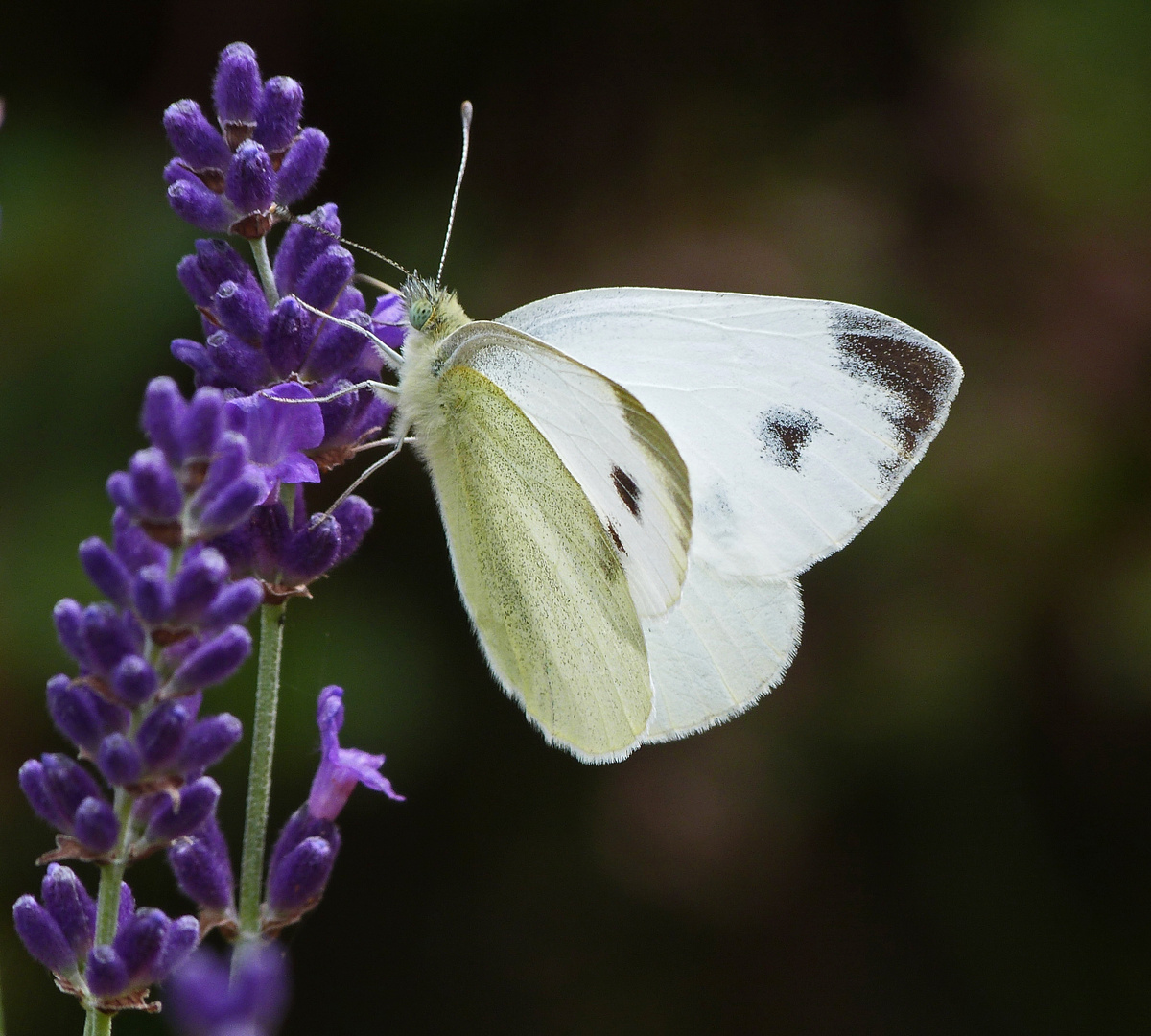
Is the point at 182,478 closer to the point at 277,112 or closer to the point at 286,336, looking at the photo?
the point at 286,336

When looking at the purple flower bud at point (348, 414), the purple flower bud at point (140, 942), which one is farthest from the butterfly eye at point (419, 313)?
A: the purple flower bud at point (140, 942)

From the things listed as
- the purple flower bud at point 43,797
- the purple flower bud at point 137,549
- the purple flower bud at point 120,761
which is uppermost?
the purple flower bud at point 137,549

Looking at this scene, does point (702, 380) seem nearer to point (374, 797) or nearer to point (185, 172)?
point (185, 172)

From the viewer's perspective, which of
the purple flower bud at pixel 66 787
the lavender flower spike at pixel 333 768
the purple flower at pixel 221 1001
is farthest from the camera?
the lavender flower spike at pixel 333 768

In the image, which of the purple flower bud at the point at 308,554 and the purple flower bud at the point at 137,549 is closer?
the purple flower bud at the point at 137,549

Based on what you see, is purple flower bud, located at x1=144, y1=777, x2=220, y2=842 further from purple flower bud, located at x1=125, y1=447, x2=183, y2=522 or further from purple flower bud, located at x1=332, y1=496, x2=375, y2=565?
purple flower bud, located at x1=332, y1=496, x2=375, y2=565

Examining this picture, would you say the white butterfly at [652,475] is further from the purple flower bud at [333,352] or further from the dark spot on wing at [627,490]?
the purple flower bud at [333,352]

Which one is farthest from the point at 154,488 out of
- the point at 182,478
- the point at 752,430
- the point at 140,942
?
the point at 752,430
